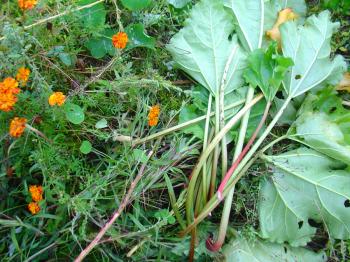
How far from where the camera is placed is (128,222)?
135 centimetres

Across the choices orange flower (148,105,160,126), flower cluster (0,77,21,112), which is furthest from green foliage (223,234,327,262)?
flower cluster (0,77,21,112)

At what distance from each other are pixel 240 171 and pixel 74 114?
2.06ft

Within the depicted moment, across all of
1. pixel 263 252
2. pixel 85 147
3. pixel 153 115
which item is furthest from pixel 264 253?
pixel 85 147

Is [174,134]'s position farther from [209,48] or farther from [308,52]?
[308,52]

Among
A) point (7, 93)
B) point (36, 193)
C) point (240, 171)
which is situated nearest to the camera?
point (7, 93)

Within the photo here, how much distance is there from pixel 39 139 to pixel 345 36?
1.40m

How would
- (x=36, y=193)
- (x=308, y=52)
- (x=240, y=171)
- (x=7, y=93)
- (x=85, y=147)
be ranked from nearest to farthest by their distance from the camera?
(x=7, y=93), (x=36, y=193), (x=85, y=147), (x=240, y=171), (x=308, y=52)

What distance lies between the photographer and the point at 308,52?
1.52m

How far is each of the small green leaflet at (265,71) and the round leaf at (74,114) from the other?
653 millimetres

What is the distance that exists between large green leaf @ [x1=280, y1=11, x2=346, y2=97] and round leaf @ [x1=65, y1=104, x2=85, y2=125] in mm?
806

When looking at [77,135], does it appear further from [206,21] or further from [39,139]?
[206,21]

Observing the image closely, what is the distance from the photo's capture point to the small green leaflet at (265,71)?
1.46 m

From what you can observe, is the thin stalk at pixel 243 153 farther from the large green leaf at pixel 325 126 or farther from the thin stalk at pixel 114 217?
the thin stalk at pixel 114 217

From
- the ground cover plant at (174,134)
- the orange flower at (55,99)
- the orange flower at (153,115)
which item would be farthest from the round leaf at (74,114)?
the orange flower at (153,115)
